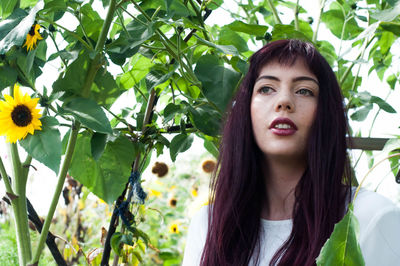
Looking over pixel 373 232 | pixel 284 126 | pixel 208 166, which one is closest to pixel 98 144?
pixel 284 126

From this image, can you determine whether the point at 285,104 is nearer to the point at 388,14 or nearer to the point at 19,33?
the point at 388,14

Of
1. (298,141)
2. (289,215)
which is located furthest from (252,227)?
(298,141)

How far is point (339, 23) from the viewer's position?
4.00ft

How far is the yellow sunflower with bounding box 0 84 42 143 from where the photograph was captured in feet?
2.75

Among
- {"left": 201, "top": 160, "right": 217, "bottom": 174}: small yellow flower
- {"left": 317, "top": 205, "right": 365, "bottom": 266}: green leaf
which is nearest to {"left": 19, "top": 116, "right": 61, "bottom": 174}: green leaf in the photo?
{"left": 317, "top": 205, "right": 365, "bottom": 266}: green leaf

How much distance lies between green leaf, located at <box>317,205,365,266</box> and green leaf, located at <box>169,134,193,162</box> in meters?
0.46

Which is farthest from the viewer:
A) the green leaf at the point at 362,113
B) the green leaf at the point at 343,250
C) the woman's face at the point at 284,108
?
the green leaf at the point at 362,113

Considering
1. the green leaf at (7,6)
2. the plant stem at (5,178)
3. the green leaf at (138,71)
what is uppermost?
the green leaf at (7,6)

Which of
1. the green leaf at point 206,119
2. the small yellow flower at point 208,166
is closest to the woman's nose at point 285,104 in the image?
the green leaf at point 206,119

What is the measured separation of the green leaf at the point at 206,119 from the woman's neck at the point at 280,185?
0.10 m

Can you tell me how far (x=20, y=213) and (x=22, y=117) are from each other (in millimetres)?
168

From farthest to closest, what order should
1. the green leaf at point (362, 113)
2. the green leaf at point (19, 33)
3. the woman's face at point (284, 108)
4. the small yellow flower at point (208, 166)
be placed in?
the small yellow flower at point (208, 166) → the green leaf at point (362, 113) → the woman's face at point (284, 108) → the green leaf at point (19, 33)

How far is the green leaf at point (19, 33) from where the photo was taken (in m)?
0.77

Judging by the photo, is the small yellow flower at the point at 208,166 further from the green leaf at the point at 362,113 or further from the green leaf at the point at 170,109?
the green leaf at the point at 170,109
